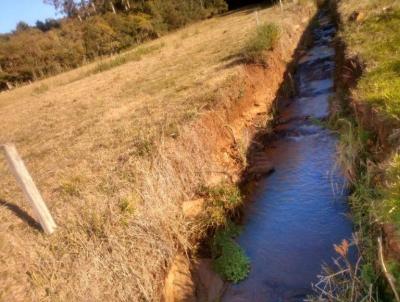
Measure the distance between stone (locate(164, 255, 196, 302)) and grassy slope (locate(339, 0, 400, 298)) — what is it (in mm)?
2350

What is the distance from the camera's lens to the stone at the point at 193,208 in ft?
21.6

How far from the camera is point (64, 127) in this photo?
11203 mm

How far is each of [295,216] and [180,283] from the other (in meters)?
2.11

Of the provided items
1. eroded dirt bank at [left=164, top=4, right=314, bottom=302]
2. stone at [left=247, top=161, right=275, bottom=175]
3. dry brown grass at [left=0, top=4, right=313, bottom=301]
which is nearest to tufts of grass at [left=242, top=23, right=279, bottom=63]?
eroded dirt bank at [left=164, top=4, right=314, bottom=302]

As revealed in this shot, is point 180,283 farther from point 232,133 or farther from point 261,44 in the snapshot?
point 261,44

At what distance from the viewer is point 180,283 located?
18.5 ft

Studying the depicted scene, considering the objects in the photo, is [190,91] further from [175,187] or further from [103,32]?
[103,32]

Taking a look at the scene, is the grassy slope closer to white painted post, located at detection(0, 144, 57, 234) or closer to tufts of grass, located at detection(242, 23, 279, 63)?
tufts of grass, located at detection(242, 23, 279, 63)

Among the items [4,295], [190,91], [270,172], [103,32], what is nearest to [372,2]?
[190,91]

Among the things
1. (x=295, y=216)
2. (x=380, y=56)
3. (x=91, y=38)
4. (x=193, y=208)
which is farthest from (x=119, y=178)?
(x=91, y=38)

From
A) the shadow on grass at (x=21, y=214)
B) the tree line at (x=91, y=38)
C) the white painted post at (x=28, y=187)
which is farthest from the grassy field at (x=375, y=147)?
the tree line at (x=91, y=38)

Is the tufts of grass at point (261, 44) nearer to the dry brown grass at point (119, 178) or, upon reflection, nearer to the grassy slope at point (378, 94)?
the dry brown grass at point (119, 178)

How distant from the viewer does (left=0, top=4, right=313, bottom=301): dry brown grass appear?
498cm

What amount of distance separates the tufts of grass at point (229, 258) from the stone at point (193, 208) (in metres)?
0.48
